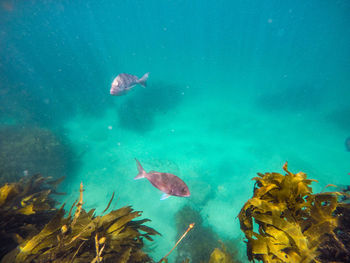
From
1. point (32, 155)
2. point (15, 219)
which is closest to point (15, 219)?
point (15, 219)

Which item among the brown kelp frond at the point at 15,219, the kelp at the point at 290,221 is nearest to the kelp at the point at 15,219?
the brown kelp frond at the point at 15,219

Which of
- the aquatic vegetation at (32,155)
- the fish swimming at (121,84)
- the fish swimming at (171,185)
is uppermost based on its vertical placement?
the fish swimming at (121,84)

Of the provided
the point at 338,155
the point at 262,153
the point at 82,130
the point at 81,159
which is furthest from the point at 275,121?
the point at 82,130

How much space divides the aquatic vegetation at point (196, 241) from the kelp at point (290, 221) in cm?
289

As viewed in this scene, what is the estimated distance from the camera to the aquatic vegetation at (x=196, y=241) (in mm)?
4336

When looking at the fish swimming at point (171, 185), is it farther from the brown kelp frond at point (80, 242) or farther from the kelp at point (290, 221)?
the kelp at point (290, 221)

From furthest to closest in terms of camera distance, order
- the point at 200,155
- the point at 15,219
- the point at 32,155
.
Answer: the point at 200,155
the point at 32,155
the point at 15,219

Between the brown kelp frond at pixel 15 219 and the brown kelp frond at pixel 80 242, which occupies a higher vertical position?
the brown kelp frond at pixel 80 242

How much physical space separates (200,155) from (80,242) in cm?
859

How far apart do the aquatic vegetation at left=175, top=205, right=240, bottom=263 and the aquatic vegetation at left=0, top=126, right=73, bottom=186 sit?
7001 millimetres

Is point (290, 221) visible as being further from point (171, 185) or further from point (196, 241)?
point (196, 241)

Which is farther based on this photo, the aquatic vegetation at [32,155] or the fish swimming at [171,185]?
the aquatic vegetation at [32,155]

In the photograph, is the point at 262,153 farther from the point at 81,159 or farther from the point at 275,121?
the point at 81,159

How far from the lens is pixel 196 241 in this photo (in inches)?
187
